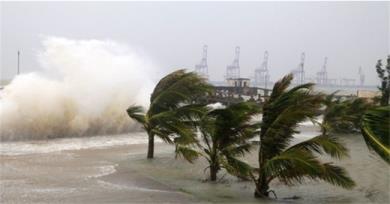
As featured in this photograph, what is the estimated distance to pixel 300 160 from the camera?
28.8 ft

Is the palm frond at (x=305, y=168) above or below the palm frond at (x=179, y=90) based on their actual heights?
below

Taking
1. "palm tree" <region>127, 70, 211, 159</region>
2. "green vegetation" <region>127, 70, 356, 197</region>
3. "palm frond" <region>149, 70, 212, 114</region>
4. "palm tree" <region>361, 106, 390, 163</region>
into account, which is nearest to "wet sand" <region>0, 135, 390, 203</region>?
"green vegetation" <region>127, 70, 356, 197</region>

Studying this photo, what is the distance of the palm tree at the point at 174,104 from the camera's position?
13.2 m

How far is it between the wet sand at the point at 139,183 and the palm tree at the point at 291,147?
0.69 metres

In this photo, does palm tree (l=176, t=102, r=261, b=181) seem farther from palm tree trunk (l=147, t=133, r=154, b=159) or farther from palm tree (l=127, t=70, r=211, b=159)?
palm tree trunk (l=147, t=133, r=154, b=159)

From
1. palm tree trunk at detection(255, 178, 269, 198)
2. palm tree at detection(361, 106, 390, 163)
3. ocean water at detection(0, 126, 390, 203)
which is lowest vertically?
ocean water at detection(0, 126, 390, 203)

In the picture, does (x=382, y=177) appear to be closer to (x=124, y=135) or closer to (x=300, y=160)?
(x=300, y=160)

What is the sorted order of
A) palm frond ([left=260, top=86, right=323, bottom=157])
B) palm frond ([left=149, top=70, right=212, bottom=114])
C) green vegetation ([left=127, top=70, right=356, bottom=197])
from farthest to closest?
palm frond ([left=149, top=70, right=212, bottom=114]) → palm frond ([left=260, top=86, right=323, bottom=157]) → green vegetation ([left=127, top=70, right=356, bottom=197])

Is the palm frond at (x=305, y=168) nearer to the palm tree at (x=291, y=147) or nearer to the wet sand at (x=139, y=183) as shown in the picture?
the palm tree at (x=291, y=147)

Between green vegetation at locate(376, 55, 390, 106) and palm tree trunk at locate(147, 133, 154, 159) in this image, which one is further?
green vegetation at locate(376, 55, 390, 106)

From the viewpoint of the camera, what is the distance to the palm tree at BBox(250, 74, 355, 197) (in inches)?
345

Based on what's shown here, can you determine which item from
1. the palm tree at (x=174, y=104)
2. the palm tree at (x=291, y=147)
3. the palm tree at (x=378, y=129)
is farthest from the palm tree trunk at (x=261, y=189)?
the palm tree at (x=174, y=104)

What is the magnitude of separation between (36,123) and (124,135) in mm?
3792

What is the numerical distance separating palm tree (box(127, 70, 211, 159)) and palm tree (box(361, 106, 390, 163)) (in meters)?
5.90
